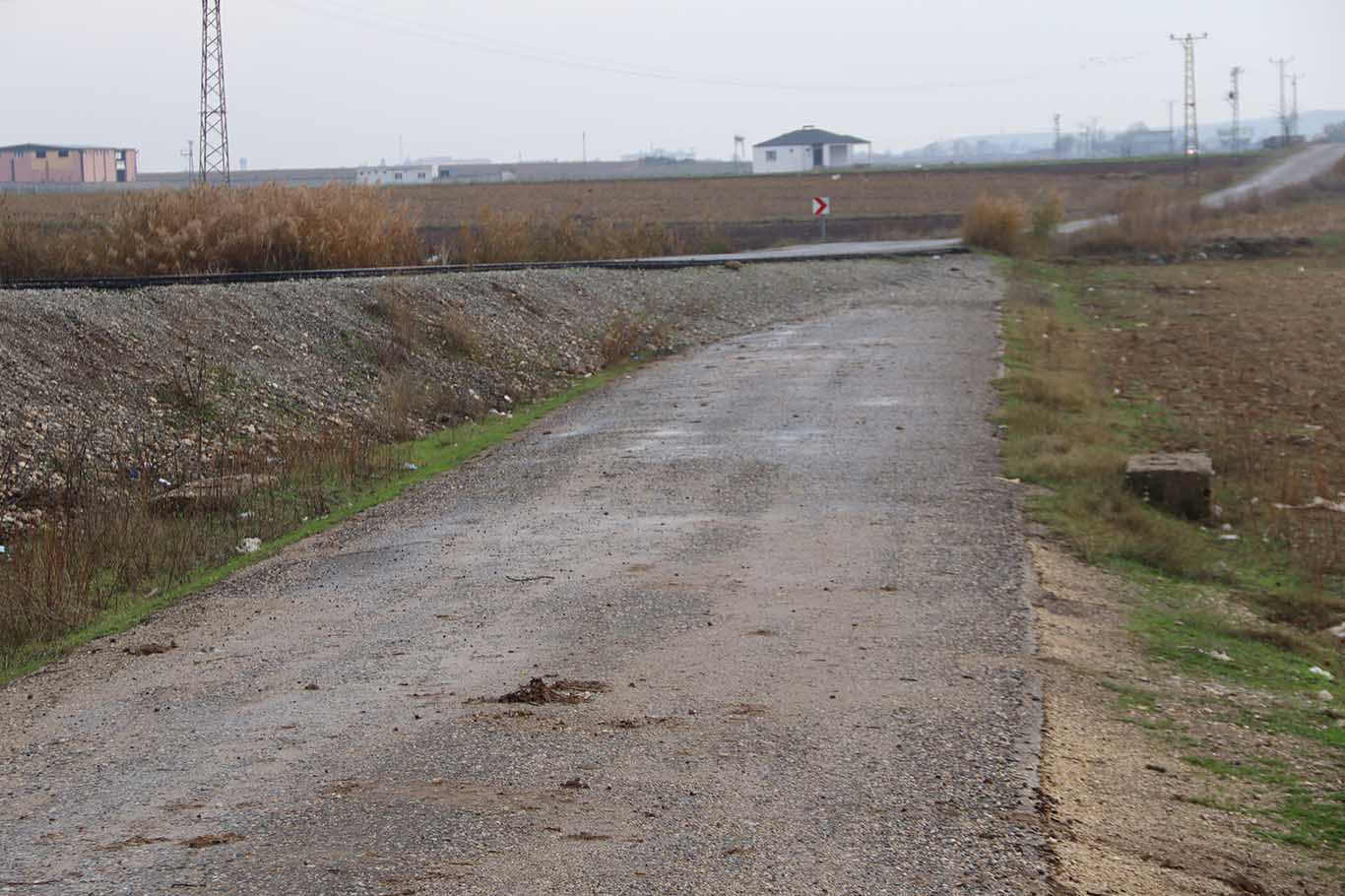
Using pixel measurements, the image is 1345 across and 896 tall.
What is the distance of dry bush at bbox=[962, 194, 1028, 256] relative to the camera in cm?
4575

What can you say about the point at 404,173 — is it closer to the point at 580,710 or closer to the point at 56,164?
the point at 56,164

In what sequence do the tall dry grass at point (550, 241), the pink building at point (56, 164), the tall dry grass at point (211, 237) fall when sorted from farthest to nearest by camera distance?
the pink building at point (56, 164), the tall dry grass at point (550, 241), the tall dry grass at point (211, 237)

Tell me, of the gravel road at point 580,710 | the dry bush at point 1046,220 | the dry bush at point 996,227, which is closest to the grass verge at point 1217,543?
the gravel road at point 580,710

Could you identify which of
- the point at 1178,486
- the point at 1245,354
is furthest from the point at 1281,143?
the point at 1178,486

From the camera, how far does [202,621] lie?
9.38m

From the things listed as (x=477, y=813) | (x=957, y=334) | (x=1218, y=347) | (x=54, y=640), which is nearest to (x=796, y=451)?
(x=54, y=640)

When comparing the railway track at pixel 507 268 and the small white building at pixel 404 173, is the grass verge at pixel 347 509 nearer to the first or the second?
the railway track at pixel 507 268

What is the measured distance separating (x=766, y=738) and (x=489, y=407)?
1403cm

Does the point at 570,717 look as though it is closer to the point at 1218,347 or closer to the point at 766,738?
the point at 766,738

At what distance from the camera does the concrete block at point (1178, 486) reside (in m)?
12.5

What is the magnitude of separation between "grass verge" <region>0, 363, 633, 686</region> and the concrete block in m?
6.65

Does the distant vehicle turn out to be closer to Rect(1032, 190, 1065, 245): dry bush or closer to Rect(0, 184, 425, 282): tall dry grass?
Rect(1032, 190, 1065, 245): dry bush

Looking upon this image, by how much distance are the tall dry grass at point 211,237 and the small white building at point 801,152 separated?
109 metres

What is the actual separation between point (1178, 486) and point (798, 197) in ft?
251
